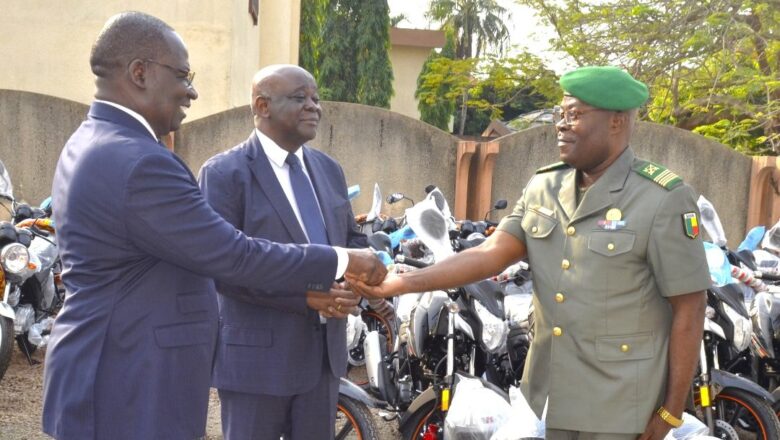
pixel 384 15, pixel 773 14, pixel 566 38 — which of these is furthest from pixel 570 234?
pixel 384 15

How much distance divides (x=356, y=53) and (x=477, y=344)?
1053 inches

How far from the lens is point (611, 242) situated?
2572 millimetres

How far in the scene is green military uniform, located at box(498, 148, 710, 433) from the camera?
2.53 m

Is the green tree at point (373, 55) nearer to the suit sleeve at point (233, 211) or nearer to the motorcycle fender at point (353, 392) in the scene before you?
the motorcycle fender at point (353, 392)

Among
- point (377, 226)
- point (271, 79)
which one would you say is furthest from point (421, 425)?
point (377, 226)

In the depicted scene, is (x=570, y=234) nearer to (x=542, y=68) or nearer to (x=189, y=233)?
(x=189, y=233)

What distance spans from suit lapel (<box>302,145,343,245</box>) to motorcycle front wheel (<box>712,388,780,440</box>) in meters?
2.50

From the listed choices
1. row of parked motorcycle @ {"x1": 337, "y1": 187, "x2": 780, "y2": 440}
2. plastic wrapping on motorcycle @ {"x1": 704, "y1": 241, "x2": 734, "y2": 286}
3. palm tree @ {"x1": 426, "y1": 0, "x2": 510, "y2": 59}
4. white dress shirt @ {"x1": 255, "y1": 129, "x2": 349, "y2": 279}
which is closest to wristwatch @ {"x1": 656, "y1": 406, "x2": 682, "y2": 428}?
white dress shirt @ {"x1": 255, "y1": 129, "x2": 349, "y2": 279}

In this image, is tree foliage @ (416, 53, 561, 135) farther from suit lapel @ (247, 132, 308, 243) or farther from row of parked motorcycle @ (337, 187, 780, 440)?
suit lapel @ (247, 132, 308, 243)

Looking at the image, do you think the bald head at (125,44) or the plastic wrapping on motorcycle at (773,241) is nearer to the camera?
the bald head at (125,44)

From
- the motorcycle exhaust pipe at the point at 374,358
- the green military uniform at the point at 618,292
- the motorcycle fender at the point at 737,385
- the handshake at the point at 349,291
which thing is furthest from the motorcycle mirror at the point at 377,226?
the green military uniform at the point at 618,292

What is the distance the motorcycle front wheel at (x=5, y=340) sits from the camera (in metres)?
5.47

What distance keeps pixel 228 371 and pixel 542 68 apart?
48.5ft

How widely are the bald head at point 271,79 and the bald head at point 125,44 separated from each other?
32.3 inches
